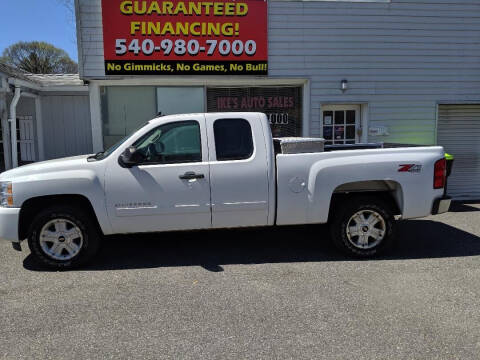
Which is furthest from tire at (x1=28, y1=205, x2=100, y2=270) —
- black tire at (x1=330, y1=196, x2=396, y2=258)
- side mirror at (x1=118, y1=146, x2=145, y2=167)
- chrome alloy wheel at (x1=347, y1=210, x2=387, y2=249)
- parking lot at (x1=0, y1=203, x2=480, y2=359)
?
chrome alloy wheel at (x1=347, y1=210, x2=387, y2=249)

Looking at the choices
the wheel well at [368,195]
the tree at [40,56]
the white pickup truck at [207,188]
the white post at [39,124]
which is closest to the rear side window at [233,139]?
the white pickup truck at [207,188]

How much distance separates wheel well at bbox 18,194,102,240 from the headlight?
159 mm

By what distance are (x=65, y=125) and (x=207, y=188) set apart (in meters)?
7.71

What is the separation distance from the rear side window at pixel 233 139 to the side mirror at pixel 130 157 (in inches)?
37.5

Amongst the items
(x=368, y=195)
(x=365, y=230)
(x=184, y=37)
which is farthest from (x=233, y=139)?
(x=184, y=37)

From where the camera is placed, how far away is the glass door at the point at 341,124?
9242 millimetres

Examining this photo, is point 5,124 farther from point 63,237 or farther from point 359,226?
point 359,226

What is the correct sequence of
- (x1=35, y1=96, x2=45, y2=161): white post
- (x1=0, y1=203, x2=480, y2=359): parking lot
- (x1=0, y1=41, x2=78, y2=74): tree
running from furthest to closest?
(x1=0, y1=41, x2=78, y2=74): tree
(x1=35, y1=96, x2=45, y2=161): white post
(x1=0, y1=203, x2=480, y2=359): parking lot

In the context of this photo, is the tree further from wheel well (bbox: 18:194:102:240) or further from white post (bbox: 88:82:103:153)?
wheel well (bbox: 18:194:102:240)

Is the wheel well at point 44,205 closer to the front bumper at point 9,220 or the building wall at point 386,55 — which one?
the front bumper at point 9,220

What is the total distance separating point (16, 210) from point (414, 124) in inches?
331

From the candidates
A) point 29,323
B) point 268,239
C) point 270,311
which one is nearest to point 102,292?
point 29,323

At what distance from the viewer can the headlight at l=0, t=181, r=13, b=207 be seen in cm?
446

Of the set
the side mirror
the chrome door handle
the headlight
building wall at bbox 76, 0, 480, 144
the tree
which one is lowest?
the headlight
